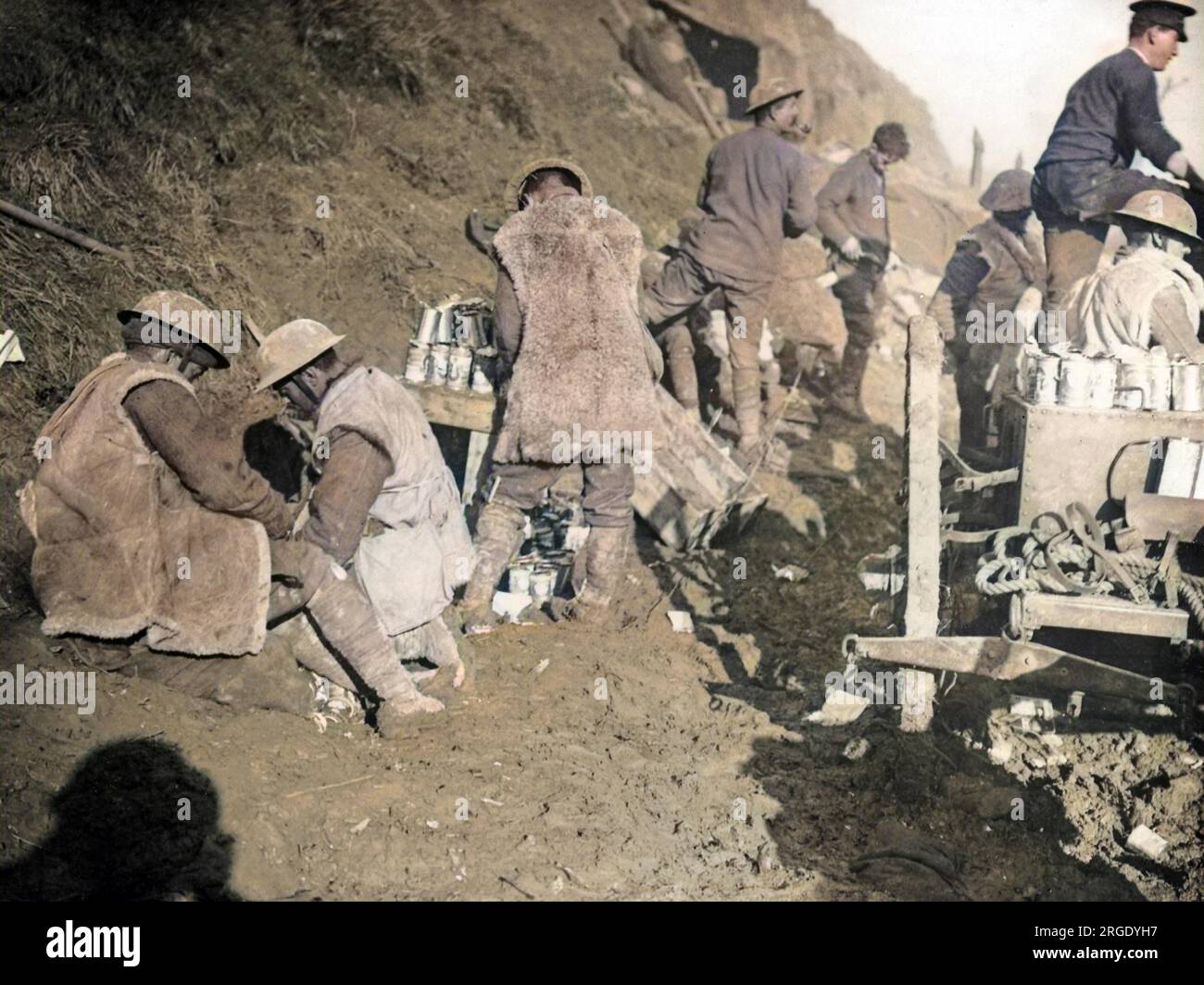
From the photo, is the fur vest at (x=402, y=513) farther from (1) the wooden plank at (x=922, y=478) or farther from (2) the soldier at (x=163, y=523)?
(1) the wooden plank at (x=922, y=478)

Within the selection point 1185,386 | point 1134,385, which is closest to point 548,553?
point 1134,385

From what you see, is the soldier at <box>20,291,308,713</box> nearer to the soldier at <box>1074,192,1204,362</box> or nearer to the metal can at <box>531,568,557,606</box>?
the metal can at <box>531,568,557,606</box>

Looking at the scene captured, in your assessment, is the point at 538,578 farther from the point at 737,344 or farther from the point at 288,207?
the point at 288,207

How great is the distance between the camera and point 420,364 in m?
6.40

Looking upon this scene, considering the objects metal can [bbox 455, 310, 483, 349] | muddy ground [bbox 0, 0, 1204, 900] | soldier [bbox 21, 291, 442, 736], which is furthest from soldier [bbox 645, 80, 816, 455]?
Result: soldier [bbox 21, 291, 442, 736]

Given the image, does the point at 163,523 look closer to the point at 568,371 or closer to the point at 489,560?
the point at 489,560

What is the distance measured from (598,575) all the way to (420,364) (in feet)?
6.08

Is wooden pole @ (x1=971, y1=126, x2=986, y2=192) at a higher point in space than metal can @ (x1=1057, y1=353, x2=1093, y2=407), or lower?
higher

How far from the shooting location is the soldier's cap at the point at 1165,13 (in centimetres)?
589

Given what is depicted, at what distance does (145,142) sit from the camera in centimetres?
729

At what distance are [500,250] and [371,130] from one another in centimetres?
438

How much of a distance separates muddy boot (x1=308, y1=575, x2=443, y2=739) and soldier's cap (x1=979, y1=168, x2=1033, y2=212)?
617cm

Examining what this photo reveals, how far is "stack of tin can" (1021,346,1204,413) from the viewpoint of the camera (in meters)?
4.95

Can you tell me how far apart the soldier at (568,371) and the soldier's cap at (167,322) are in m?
1.80
